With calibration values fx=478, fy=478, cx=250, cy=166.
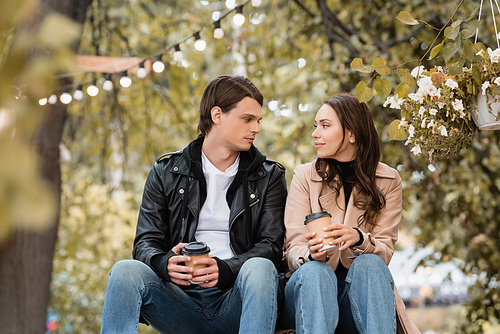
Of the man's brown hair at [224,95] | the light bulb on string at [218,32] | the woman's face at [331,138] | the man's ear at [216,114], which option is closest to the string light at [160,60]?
the light bulb on string at [218,32]

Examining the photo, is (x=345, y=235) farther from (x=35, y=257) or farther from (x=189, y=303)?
(x=35, y=257)

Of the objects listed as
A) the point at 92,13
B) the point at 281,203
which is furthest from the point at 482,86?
the point at 92,13

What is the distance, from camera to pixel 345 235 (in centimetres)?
173

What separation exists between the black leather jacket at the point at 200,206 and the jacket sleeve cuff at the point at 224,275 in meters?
0.18

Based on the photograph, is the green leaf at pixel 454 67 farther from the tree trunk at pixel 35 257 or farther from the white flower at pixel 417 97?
the tree trunk at pixel 35 257

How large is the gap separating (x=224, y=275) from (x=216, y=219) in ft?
1.27

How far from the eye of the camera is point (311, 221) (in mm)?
1690

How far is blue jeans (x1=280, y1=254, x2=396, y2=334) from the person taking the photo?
5.51 feet

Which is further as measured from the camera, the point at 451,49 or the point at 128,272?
the point at 128,272

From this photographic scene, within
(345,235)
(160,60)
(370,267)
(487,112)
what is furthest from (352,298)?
(160,60)

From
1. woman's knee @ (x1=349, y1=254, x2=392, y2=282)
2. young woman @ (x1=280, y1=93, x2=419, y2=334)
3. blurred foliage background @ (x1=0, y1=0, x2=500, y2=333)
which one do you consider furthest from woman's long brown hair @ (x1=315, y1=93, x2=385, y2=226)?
blurred foliage background @ (x1=0, y1=0, x2=500, y2=333)

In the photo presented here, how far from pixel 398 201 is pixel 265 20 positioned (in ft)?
11.3

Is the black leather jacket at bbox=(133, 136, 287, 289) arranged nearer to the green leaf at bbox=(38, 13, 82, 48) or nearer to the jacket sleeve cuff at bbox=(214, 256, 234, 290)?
the jacket sleeve cuff at bbox=(214, 256, 234, 290)

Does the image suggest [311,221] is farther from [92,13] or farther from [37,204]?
[92,13]
